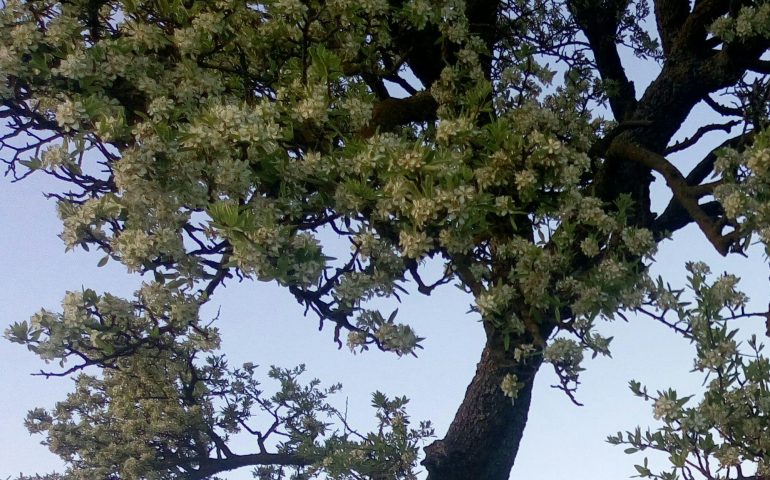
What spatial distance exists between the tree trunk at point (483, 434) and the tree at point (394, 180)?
0.06ft

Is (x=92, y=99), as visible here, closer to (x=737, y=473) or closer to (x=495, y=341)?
(x=495, y=341)

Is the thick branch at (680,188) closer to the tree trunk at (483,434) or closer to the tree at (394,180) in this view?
the tree at (394,180)

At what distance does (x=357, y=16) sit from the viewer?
5.74 metres

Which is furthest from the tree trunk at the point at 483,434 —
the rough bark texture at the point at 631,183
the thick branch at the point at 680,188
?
the thick branch at the point at 680,188

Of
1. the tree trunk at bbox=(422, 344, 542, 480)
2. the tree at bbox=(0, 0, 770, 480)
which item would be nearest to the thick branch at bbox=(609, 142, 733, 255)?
the tree at bbox=(0, 0, 770, 480)

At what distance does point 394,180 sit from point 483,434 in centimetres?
300

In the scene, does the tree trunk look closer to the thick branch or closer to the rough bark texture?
the rough bark texture

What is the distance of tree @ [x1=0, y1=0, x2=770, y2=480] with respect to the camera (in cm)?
436

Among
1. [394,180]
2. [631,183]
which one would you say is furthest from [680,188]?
[394,180]

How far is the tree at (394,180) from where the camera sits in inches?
172

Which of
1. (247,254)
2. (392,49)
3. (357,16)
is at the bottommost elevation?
(247,254)

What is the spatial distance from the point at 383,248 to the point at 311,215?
0.49m

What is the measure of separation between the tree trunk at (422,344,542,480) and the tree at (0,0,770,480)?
2cm

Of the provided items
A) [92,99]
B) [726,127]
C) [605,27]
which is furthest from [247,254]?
[605,27]
